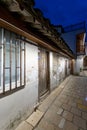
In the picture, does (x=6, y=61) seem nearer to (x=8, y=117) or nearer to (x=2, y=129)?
(x=8, y=117)

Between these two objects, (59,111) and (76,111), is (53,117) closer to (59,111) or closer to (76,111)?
(59,111)

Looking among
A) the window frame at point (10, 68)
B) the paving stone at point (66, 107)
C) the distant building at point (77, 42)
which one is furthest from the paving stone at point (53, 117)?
the distant building at point (77, 42)

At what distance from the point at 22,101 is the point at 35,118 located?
2.15ft

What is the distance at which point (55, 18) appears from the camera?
245 feet

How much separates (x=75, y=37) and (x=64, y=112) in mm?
14356

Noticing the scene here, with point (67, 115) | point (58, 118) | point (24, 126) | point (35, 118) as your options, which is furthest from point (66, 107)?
point (24, 126)

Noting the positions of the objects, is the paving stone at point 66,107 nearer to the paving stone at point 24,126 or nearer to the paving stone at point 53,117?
the paving stone at point 53,117

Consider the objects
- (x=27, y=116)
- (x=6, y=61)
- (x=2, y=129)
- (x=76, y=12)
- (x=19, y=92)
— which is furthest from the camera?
(x=76, y=12)

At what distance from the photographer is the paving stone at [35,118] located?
283cm

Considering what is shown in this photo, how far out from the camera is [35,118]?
3039 mm

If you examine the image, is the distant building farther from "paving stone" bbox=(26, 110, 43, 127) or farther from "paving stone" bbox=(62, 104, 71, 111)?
"paving stone" bbox=(26, 110, 43, 127)

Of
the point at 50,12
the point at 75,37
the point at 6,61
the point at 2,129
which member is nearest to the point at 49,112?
the point at 2,129

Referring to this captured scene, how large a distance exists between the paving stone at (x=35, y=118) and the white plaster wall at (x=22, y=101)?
0.14m

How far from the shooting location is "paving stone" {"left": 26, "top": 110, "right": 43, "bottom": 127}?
283cm
